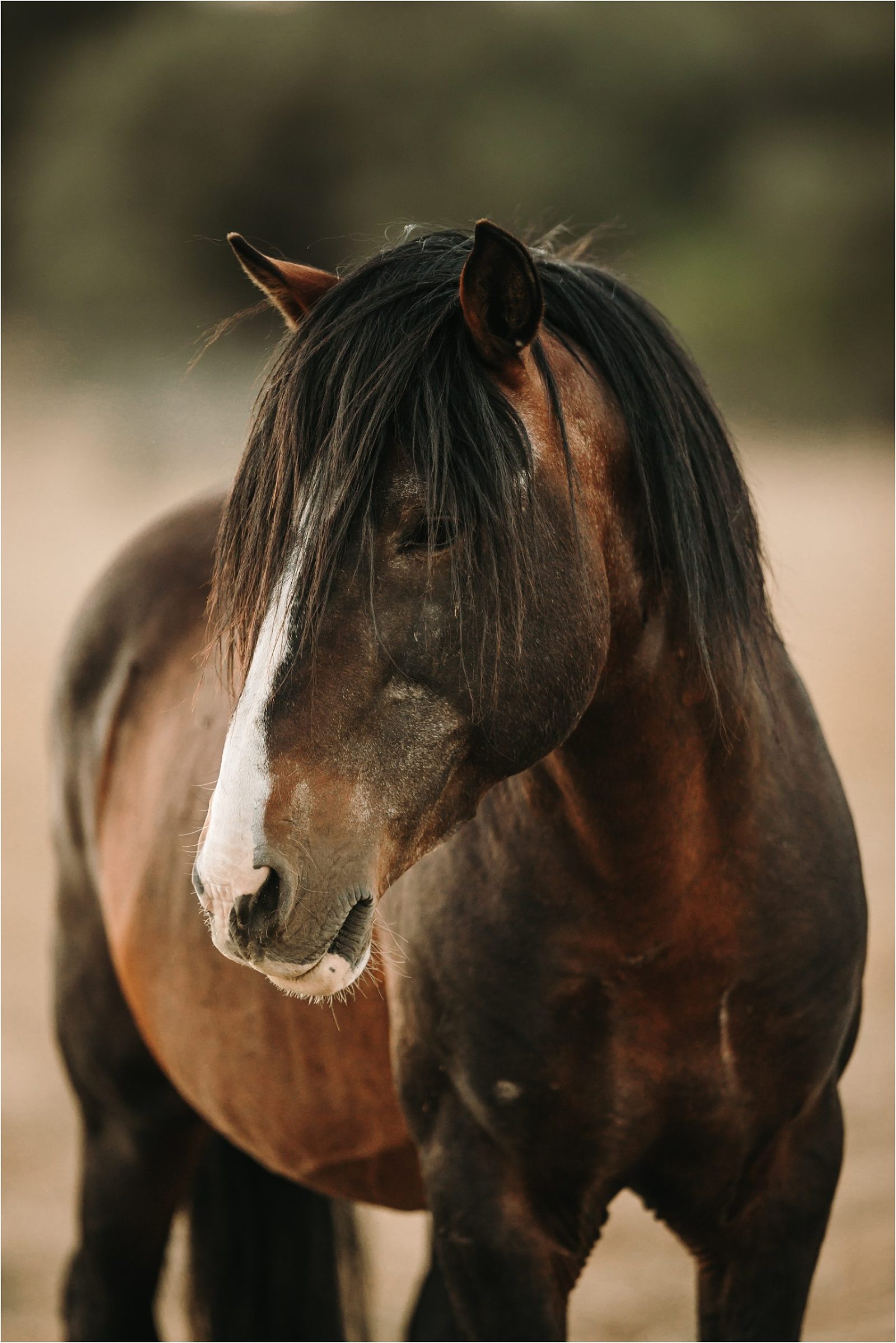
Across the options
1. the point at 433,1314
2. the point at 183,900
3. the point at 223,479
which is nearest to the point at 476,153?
the point at 223,479

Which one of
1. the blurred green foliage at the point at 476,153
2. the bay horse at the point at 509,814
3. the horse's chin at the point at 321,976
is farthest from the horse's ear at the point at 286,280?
the blurred green foliage at the point at 476,153

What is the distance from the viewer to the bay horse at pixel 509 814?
128 centimetres

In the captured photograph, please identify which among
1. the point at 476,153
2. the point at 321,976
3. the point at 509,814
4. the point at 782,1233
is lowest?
the point at 782,1233

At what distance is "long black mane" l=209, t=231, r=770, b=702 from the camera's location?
1.29 m

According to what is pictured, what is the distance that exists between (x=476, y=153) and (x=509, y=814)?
50.8 feet

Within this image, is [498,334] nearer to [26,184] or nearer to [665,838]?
[665,838]

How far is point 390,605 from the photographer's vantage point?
4.24 ft

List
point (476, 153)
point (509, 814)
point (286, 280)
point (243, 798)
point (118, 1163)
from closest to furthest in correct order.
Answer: point (243, 798)
point (286, 280)
point (509, 814)
point (118, 1163)
point (476, 153)

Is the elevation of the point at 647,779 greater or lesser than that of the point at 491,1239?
greater

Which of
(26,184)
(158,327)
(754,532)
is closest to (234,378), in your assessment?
(158,327)

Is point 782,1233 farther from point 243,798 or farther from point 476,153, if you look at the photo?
point 476,153

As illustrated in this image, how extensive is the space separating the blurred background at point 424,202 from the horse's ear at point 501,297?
8.24 metres

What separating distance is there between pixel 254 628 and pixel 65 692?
1693mm

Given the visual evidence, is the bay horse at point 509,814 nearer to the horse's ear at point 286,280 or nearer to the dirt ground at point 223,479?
the horse's ear at point 286,280
